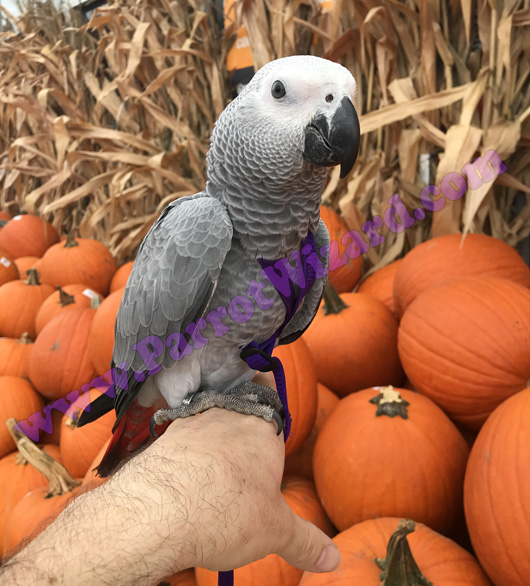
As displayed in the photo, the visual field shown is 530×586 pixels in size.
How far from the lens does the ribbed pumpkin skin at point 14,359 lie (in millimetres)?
1559

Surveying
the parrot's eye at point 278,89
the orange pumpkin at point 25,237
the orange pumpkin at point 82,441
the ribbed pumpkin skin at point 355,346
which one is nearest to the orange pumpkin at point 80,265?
the orange pumpkin at point 25,237

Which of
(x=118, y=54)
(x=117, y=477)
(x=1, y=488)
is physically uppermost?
(x=118, y=54)

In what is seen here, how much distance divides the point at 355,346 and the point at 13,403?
109 cm

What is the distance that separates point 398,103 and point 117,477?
4.18 feet

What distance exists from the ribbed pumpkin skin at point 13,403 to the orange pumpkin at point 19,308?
455 millimetres

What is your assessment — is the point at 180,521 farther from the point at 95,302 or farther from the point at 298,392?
the point at 95,302

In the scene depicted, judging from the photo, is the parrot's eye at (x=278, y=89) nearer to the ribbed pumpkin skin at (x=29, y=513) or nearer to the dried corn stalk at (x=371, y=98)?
the dried corn stalk at (x=371, y=98)

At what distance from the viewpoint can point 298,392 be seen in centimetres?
95

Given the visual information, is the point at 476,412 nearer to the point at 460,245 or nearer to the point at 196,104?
the point at 460,245

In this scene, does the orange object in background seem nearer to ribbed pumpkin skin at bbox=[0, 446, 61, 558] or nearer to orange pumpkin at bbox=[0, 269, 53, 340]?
orange pumpkin at bbox=[0, 269, 53, 340]

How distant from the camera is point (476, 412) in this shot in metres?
0.94

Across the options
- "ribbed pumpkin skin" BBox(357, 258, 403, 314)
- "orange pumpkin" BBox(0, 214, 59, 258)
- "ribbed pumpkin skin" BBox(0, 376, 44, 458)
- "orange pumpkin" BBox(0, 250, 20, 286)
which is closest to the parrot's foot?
"ribbed pumpkin skin" BBox(357, 258, 403, 314)

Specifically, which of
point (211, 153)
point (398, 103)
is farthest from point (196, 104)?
point (211, 153)

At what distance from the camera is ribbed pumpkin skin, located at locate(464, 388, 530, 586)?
2.11ft
